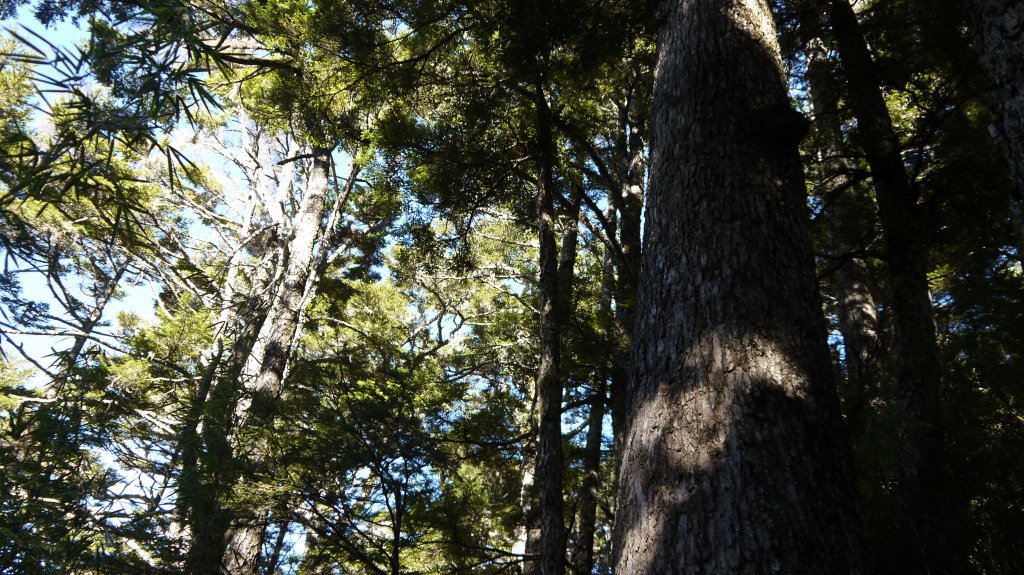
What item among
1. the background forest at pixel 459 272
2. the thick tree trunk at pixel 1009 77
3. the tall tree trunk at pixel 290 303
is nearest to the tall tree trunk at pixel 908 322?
the background forest at pixel 459 272

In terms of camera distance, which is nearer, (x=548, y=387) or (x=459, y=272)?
(x=548, y=387)

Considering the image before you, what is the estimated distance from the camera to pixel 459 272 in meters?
7.75

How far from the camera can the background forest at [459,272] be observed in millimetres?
3043

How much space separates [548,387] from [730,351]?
3.27 metres

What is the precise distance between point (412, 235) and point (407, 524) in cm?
351

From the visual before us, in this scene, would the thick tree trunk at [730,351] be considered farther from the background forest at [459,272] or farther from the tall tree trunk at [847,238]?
the tall tree trunk at [847,238]

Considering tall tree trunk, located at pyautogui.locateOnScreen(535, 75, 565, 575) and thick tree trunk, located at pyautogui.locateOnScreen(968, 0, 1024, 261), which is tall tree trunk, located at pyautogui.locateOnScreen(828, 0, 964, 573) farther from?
tall tree trunk, located at pyautogui.locateOnScreen(535, 75, 565, 575)

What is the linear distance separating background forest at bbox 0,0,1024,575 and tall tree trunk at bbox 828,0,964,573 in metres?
0.02

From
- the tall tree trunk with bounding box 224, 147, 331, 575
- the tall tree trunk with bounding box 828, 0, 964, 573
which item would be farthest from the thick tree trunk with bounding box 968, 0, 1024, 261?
the tall tree trunk with bounding box 224, 147, 331, 575

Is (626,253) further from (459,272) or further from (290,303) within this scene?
(290,303)

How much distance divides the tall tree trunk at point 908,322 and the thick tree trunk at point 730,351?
7.13 feet

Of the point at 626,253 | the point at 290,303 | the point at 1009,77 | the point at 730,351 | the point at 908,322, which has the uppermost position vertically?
the point at 626,253

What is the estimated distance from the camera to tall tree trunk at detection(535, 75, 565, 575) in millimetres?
4766

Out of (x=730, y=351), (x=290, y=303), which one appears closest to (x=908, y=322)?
(x=730, y=351)
